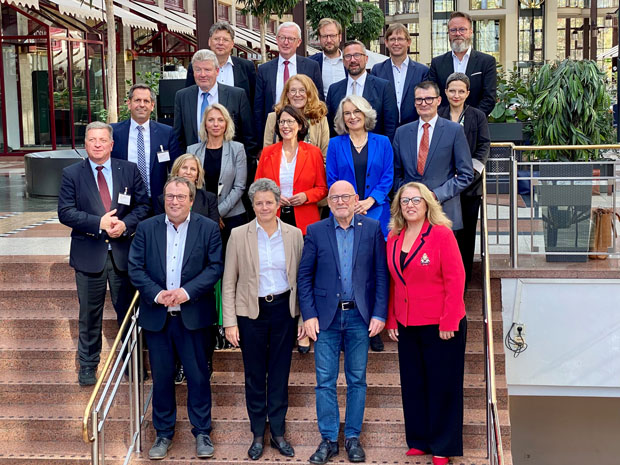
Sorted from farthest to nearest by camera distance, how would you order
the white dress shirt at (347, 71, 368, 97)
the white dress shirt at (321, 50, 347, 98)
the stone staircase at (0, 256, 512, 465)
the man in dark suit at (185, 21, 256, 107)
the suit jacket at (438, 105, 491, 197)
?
the white dress shirt at (321, 50, 347, 98), the man in dark suit at (185, 21, 256, 107), the white dress shirt at (347, 71, 368, 97), the suit jacket at (438, 105, 491, 197), the stone staircase at (0, 256, 512, 465)

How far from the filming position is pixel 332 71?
732cm

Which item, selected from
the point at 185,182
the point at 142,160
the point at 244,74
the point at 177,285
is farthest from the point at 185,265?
the point at 244,74

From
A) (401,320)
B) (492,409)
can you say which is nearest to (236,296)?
(401,320)

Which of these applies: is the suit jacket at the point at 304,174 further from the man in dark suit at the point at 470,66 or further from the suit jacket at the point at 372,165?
the man in dark suit at the point at 470,66

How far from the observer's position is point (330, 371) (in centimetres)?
559

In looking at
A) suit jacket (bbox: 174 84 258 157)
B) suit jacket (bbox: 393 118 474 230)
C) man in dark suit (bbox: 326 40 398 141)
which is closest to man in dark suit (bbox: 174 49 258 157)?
suit jacket (bbox: 174 84 258 157)

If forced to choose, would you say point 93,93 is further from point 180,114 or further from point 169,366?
point 169,366

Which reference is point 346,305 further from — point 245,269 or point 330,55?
point 330,55

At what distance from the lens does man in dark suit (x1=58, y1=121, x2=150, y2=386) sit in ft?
19.8

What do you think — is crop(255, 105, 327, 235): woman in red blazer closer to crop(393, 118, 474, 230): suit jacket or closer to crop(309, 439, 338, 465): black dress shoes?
crop(393, 118, 474, 230): suit jacket

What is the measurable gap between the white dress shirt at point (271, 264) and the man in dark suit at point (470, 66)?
7.05ft

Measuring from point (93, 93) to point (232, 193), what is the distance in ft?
60.3

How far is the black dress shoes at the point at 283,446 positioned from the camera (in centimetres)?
575

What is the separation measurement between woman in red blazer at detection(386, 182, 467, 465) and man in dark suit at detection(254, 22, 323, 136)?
2.04 metres
